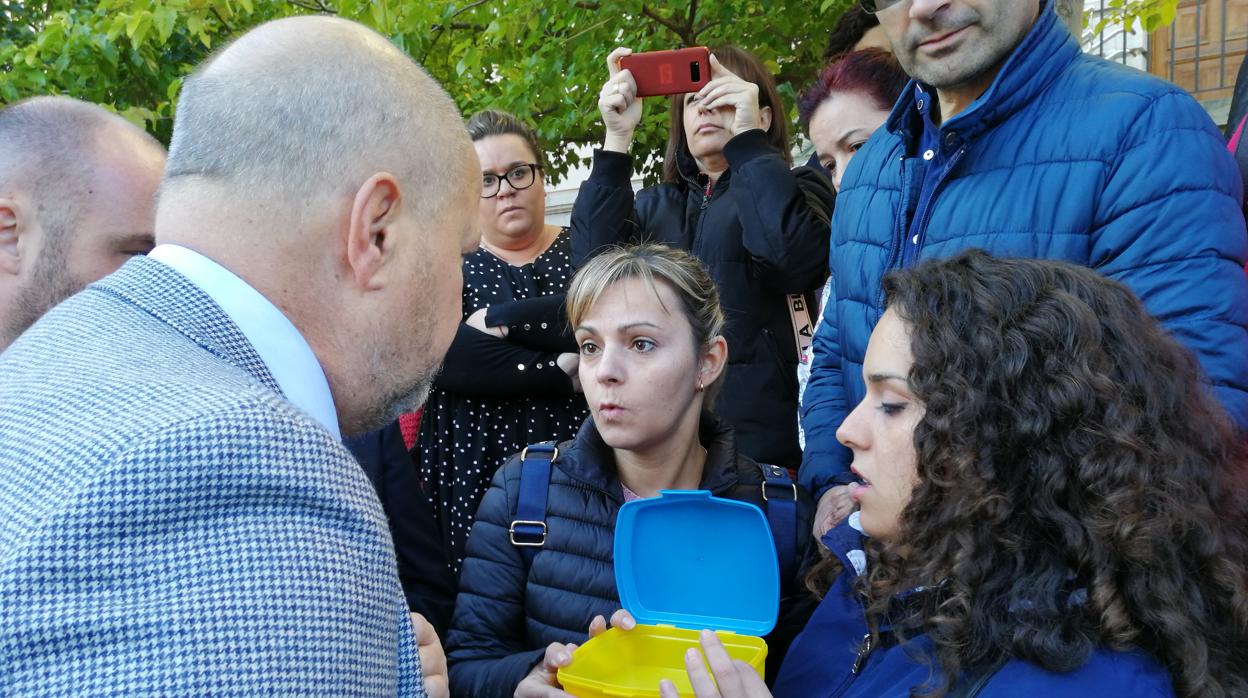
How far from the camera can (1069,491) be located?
1598 millimetres

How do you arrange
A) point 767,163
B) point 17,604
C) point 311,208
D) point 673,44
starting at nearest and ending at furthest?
point 17,604 < point 311,208 < point 767,163 < point 673,44

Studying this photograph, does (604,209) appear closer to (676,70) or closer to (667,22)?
(676,70)

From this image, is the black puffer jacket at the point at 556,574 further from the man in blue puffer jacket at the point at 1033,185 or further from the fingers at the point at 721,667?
the fingers at the point at 721,667

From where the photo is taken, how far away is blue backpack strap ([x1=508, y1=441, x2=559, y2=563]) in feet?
8.57

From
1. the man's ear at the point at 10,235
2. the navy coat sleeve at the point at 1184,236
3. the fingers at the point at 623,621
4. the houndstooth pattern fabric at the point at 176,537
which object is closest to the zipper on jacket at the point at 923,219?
the navy coat sleeve at the point at 1184,236

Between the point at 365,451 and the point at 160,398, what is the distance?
63.1 inches

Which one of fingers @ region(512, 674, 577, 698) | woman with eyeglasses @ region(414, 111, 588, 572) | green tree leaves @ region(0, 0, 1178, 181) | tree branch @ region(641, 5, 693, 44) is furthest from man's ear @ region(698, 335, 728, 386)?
tree branch @ region(641, 5, 693, 44)

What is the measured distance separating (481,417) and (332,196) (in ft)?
7.43

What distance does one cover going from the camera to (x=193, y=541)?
0.96m

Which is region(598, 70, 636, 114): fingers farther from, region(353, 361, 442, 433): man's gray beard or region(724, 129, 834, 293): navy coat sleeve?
region(353, 361, 442, 433): man's gray beard

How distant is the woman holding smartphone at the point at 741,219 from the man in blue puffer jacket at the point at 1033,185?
1.63ft

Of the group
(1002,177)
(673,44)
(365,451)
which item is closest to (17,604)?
(365,451)

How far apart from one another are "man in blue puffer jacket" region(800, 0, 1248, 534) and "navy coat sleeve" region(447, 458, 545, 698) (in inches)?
30.4

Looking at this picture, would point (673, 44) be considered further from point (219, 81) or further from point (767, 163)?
point (219, 81)
